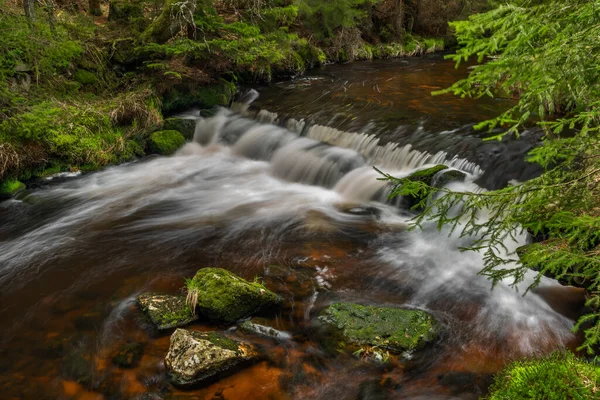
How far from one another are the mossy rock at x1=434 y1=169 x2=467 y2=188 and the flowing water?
0.13 meters

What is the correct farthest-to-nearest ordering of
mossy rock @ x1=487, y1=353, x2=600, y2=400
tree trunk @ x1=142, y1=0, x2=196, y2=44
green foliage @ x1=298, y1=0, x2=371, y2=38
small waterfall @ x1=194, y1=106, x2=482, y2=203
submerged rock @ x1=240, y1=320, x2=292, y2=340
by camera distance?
green foliage @ x1=298, y1=0, x2=371, y2=38, tree trunk @ x1=142, y1=0, x2=196, y2=44, small waterfall @ x1=194, y1=106, x2=482, y2=203, submerged rock @ x1=240, y1=320, x2=292, y2=340, mossy rock @ x1=487, y1=353, x2=600, y2=400

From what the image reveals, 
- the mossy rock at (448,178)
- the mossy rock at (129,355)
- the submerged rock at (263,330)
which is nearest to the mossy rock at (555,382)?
the submerged rock at (263,330)

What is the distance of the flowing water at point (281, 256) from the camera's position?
4148 mm

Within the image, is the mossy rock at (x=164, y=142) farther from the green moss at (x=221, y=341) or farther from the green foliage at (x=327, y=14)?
the green foliage at (x=327, y=14)

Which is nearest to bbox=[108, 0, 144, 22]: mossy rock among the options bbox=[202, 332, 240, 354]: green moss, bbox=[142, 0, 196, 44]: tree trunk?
bbox=[142, 0, 196, 44]: tree trunk

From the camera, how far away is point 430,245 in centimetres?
Answer: 677

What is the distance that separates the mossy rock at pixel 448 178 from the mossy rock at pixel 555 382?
4.32 metres

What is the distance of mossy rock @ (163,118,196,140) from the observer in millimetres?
11164

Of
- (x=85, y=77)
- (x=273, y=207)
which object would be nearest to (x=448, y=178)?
(x=273, y=207)

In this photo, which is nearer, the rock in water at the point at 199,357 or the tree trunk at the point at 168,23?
the rock in water at the point at 199,357

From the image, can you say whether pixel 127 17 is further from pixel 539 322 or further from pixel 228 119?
pixel 539 322

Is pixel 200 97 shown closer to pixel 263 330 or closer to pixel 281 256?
pixel 281 256

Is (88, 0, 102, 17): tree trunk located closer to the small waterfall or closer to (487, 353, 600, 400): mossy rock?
the small waterfall

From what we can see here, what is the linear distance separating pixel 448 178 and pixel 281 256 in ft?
11.0
